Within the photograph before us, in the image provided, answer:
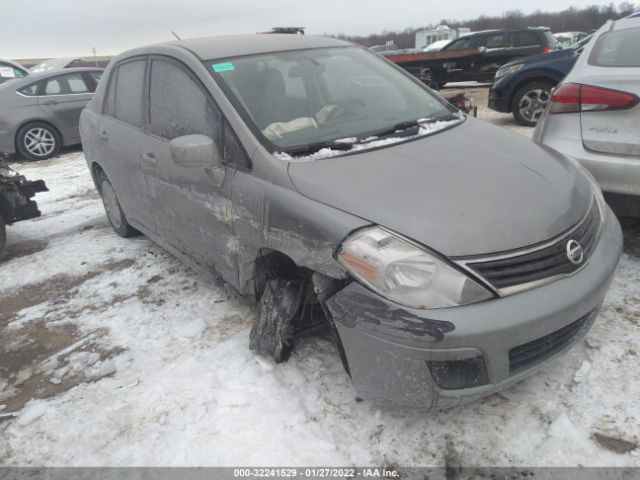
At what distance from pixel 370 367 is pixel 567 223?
1.07 meters

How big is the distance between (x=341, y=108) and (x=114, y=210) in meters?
2.80

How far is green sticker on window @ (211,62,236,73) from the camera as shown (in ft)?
9.18

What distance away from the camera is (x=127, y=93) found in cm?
375

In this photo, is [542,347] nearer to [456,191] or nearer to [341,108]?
[456,191]

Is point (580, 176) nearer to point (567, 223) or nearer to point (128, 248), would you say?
point (567, 223)

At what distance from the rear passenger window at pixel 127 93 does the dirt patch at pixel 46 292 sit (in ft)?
4.21

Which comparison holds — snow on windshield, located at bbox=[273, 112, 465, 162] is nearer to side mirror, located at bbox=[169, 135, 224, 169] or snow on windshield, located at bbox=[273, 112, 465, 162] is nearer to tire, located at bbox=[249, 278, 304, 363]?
side mirror, located at bbox=[169, 135, 224, 169]

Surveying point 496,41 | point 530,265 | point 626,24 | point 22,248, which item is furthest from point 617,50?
point 496,41

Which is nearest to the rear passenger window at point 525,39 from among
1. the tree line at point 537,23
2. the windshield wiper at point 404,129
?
the windshield wiper at point 404,129

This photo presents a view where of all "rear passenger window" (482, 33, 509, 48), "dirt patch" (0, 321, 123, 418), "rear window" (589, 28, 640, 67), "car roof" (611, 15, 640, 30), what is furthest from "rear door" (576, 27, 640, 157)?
"rear passenger window" (482, 33, 509, 48)

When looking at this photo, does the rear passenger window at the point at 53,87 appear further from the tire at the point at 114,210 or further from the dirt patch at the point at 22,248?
the tire at the point at 114,210

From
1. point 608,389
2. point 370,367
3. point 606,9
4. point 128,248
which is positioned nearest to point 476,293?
point 370,367

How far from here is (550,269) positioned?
1.94m

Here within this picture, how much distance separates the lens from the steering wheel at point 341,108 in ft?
9.15
